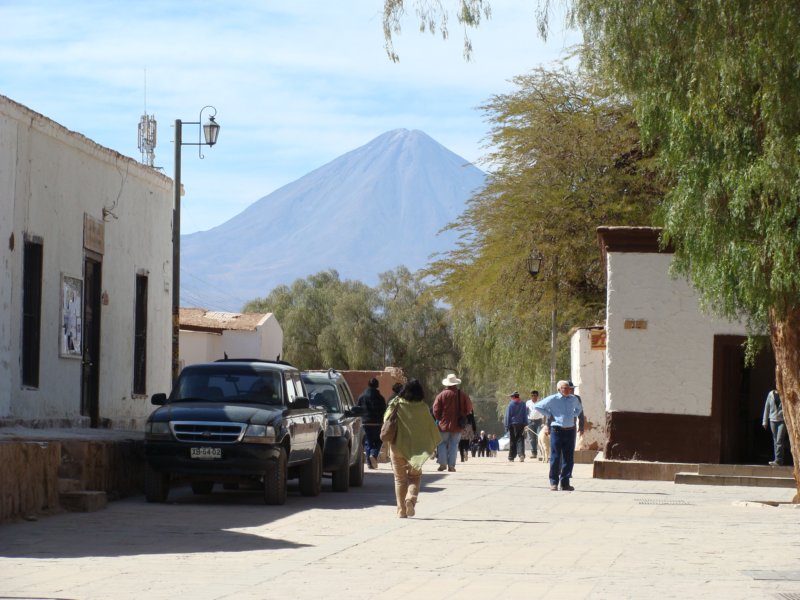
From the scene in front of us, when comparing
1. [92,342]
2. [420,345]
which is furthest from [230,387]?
[420,345]

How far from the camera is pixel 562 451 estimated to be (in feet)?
72.4

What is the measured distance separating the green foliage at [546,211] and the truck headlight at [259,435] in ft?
69.7

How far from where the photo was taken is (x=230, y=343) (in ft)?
175

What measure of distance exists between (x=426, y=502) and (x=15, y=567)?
8637mm

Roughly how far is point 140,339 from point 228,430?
34.4ft

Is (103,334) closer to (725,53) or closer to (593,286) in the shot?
(725,53)

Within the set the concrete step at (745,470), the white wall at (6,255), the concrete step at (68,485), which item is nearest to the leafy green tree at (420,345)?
the concrete step at (745,470)

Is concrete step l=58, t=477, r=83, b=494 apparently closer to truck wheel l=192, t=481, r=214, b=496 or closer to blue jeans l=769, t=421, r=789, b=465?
truck wheel l=192, t=481, r=214, b=496

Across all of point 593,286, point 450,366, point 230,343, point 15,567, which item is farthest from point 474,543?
point 450,366

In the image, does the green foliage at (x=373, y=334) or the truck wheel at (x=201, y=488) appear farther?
the green foliage at (x=373, y=334)

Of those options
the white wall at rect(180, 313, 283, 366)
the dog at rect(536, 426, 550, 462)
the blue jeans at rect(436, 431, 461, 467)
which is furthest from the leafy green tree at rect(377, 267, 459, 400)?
the blue jeans at rect(436, 431, 461, 467)

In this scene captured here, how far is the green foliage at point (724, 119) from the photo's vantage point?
16.9 meters

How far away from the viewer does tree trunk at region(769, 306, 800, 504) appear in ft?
60.9

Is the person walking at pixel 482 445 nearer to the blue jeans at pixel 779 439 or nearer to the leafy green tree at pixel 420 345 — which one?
the leafy green tree at pixel 420 345
